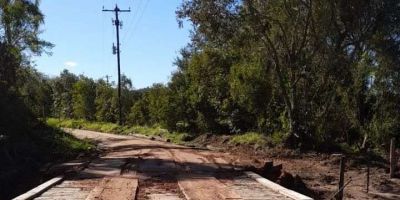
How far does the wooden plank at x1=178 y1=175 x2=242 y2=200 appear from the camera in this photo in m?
11.4

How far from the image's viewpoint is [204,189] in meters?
12.4

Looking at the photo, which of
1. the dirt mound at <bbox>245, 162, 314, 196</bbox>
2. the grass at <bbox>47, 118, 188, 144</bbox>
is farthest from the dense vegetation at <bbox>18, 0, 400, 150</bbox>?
the grass at <bbox>47, 118, 188, 144</bbox>

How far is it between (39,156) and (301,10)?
468 inches

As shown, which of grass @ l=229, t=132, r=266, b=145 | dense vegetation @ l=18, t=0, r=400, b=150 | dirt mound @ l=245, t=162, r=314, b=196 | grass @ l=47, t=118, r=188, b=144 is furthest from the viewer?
grass @ l=47, t=118, r=188, b=144

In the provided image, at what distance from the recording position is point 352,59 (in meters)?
23.3

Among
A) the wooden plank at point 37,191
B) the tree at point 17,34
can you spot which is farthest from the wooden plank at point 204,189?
the tree at point 17,34

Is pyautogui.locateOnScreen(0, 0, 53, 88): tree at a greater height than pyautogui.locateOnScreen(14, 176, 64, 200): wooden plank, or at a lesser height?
greater

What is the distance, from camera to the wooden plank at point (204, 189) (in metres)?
11.4

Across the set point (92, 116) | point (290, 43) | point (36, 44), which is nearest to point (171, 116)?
point (36, 44)

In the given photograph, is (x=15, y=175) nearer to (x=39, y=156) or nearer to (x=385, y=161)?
(x=39, y=156)

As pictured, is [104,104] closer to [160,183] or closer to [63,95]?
[63,95]

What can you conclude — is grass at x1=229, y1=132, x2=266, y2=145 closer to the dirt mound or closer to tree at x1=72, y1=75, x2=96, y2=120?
the dirt mound

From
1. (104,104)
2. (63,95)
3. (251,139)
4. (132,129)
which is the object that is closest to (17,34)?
(132,129)

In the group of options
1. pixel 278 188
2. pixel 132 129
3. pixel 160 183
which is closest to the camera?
pixel 278 188
